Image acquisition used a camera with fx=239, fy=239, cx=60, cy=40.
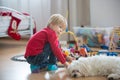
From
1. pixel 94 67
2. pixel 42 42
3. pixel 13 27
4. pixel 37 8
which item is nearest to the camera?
pixel 94 67

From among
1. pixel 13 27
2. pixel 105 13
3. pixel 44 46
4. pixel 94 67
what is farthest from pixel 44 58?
pixel 105 13

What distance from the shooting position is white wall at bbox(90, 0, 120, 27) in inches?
130

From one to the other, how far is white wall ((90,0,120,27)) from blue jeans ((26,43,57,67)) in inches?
66.3

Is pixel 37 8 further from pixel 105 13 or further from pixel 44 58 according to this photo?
pixel 44 58

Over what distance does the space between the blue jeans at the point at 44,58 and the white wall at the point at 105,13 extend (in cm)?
168

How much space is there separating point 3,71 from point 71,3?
1935 mm

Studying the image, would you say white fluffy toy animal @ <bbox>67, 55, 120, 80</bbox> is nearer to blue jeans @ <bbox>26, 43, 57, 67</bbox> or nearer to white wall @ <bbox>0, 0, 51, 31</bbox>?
blue jeans @ <bbox>26, 43, 57, 67</bbox>

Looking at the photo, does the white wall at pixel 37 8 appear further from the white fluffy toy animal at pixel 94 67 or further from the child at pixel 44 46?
the white fluffy toy animal at pixel 94 67

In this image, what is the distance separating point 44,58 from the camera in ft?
6.05

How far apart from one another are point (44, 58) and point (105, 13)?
5.92ft

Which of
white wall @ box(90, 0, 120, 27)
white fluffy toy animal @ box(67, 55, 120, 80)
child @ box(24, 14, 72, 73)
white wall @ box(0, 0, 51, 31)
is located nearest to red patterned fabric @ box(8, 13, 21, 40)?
white wall @ box(0, 0, 51, 31)

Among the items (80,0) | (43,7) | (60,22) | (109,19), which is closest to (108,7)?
(109,19)

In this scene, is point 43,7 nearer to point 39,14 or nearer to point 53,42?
point 39,14

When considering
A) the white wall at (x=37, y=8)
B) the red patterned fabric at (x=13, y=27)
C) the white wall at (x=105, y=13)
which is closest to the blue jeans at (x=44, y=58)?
the red patterned fabric at (x=13, y=27)
